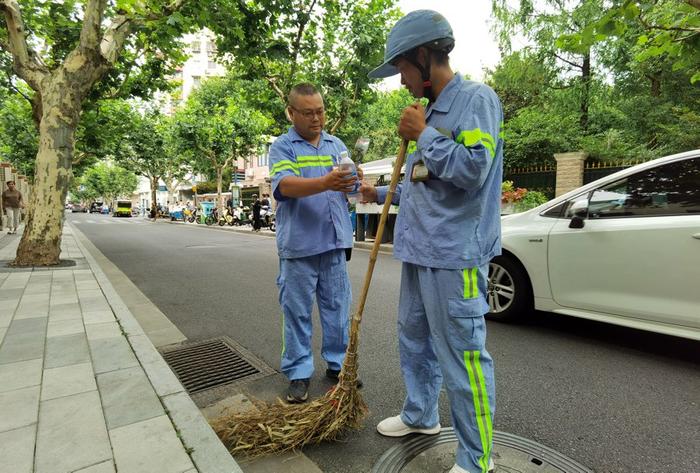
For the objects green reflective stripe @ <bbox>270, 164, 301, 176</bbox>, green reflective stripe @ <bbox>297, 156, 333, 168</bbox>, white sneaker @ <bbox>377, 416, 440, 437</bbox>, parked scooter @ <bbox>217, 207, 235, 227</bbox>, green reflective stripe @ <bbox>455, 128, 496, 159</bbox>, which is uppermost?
green reflective stripe @ <bbox>297, 156, 333, 168</bbox>

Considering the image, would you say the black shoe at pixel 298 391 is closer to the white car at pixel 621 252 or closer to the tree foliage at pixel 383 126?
the white car at pixel 621 252

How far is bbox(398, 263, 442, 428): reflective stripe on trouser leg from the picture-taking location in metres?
1.92

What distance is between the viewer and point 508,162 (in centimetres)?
1505

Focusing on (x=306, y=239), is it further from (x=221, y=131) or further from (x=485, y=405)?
(x=221, y=131)

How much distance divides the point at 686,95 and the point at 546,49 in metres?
5.18

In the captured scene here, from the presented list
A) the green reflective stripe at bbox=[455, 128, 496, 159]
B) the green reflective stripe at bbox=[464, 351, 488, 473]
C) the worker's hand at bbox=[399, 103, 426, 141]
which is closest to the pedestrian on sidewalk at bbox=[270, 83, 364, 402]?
the worker's hand at bbox=[399, 103, 426, 141]

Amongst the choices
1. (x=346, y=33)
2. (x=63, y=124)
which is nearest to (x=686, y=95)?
(x=346, y=33)

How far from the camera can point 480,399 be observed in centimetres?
163

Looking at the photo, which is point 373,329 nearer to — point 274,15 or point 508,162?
point 274,15

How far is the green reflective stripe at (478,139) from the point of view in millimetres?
1503

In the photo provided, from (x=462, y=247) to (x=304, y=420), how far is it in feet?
3.92

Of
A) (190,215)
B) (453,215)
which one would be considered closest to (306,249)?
(453,215)

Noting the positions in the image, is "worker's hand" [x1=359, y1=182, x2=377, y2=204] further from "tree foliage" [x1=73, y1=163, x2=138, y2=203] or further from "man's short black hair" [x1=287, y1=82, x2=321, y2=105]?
"tree foliage" [x1=73, y1=163, x2=138, y2=203]

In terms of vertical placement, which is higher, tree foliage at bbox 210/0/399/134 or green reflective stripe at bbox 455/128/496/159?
tree foliage at bbox 210/0/399/134
